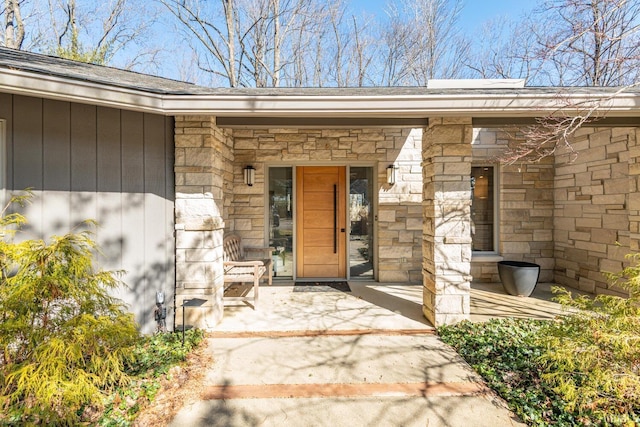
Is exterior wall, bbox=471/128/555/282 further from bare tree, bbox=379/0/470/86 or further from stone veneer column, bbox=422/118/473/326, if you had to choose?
bare tree, bbox=379/0/470/86

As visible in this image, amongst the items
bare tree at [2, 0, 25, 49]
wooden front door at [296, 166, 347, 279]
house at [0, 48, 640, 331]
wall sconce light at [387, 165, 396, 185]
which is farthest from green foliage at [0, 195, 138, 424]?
bare tree at [2, 0, 25, 49]

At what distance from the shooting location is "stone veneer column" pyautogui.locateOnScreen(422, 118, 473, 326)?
3.08 meters

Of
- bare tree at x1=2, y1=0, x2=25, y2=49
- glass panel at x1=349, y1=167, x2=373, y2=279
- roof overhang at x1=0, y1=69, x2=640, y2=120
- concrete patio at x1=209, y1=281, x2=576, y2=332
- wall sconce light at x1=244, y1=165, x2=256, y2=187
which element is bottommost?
concrete patio at x1=209, y1=281, x2=576, y2=332

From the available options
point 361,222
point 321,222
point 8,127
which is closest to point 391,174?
point 361,222

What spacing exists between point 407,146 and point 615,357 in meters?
3.65

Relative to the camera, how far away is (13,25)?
730 centimetres

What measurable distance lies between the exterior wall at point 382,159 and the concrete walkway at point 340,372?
3.74 ft

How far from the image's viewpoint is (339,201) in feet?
16.5

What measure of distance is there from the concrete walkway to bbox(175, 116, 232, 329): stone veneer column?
44cm

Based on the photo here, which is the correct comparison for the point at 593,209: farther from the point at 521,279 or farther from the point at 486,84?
the point at 486,84

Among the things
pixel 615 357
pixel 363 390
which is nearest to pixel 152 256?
pixel 363 390

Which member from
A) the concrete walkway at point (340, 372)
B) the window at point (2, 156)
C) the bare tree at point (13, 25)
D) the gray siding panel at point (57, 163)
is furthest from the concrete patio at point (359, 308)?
the bare tree at point (13, 25)

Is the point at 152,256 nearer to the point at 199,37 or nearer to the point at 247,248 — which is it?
the point at 247,248

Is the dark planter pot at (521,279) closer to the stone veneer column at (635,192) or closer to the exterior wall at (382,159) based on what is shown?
the stone veneer column at (635,192)
